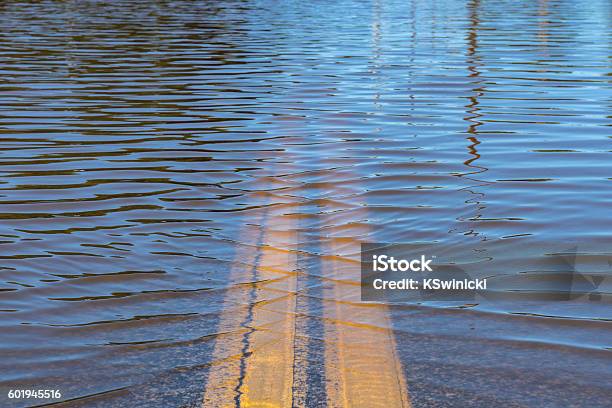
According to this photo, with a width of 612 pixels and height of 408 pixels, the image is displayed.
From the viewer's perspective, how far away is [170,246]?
642 centimetres

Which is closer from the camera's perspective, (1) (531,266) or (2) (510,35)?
(1) (531,266)

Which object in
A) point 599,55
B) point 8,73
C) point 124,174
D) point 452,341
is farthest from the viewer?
point 599,55

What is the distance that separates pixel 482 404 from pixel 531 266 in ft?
6.83

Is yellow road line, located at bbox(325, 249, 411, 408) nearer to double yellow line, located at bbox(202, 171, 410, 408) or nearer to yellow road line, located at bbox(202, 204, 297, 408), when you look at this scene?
double yellow line, located at bbox(202, 171, 410, 408)

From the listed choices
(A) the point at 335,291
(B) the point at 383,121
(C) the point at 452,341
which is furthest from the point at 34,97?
(C) the point at 452,341

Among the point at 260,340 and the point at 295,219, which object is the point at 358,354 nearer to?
the point at 260,340

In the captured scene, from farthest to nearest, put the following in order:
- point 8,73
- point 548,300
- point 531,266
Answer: point 8,73, point 531,266, point 548,300

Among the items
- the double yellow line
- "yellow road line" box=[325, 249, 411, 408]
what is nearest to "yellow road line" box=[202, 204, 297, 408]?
the double yellow line

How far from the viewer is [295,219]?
714 centimetres

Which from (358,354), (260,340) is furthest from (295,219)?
(358,354)

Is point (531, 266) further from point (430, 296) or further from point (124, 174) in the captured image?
point (124, 174)

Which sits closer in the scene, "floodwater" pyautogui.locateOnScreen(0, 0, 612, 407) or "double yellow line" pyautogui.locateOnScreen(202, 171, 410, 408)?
"double yellow line" pyautogui.locateOnScreen(202, 171, 410, 408)

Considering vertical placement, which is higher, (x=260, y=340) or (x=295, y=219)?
(x=260, y=340)

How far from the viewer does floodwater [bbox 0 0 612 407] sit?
4492 mm
